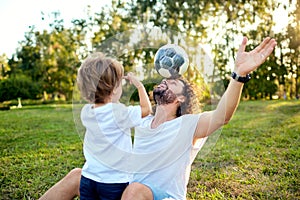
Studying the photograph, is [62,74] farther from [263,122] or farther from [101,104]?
[101,104]

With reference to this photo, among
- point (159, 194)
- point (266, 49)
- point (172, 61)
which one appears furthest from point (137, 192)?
point (266, 49)

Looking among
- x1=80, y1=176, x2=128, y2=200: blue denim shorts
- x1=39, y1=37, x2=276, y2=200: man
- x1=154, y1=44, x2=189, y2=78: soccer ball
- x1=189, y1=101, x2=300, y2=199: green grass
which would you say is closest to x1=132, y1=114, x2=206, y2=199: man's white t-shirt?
x1=39, y1=37, x2=276, y2=200: man

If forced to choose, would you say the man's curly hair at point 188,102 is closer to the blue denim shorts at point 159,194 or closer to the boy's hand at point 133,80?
the boy's hand at point 133,80

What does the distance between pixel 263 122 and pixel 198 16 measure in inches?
432

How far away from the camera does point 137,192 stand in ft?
6.54

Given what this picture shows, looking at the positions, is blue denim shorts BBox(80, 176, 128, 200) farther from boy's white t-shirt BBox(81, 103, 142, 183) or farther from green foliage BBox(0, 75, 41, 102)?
green foliage BBox(0, 75, 41, 102)

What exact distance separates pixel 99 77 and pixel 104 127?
260 mm

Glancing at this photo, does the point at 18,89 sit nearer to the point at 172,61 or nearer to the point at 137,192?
the point at 172,61

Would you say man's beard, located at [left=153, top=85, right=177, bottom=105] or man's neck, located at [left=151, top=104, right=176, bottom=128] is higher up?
man's beard, located at [left=153, top=85, right=177, bottom=105]

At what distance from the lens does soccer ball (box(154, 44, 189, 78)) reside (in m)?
2.19

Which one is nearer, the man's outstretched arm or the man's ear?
the man's outstretched arm

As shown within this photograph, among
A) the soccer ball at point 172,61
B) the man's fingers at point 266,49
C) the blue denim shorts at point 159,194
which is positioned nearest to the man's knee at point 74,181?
the blue denim shorts at point 159,194

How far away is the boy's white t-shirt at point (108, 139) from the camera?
2.08 m

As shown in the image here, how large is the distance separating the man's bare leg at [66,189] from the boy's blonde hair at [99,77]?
0.51 metres
